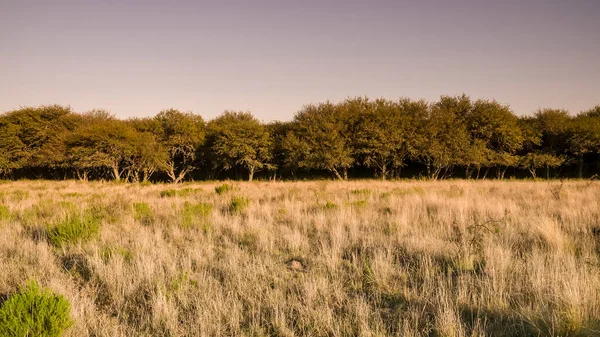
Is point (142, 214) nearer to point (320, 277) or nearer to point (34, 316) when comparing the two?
point (34, 316)

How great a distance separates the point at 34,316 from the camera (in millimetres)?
3127

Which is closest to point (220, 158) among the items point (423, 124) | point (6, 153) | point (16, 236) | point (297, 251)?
point (423, 124)

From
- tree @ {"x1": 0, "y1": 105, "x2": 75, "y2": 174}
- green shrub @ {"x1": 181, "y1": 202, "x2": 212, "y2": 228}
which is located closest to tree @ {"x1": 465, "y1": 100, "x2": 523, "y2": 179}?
green shrub @ {"x1": 181, "y1": 202, "x2": 212, "y2": 228}

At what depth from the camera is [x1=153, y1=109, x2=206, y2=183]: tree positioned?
3775 cm

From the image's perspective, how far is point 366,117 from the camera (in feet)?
114

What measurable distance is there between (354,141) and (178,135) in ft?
68.3

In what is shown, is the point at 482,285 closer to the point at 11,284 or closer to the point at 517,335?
the point at 517,335

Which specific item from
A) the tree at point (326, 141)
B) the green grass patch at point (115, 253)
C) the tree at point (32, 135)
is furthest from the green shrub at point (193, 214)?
the tree at point (32, 135)

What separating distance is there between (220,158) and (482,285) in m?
36.5

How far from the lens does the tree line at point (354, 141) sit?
3266 centimetres

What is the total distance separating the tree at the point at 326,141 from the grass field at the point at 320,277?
24961mm

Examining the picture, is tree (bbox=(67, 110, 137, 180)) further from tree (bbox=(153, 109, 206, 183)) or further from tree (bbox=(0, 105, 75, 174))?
tree (bbox=(0, 105, 75, 174))

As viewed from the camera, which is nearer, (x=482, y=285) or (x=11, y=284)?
(x=482, y=285)

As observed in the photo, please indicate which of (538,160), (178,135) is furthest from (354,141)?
(178,135)
